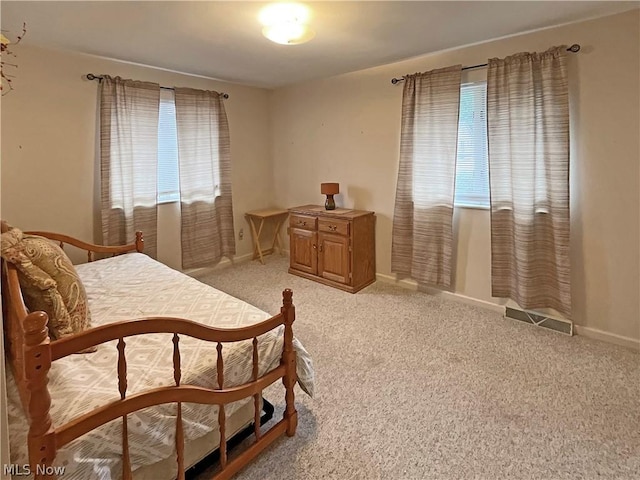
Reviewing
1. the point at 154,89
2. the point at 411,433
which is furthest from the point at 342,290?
the point at 154,89

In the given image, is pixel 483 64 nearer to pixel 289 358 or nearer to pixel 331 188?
pixel 331 188

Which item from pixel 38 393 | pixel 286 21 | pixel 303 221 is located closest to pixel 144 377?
pixel 38 393

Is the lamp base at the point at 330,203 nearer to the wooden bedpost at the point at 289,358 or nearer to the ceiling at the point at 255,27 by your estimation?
the ceiling at the point at 255,27

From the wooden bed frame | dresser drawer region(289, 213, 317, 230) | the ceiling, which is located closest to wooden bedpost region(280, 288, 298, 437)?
the wooden bed frame

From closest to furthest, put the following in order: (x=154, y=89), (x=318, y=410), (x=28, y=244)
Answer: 1. (x=28, y=244)
2. (x=318, y=410)
3. (x=154, y=89)

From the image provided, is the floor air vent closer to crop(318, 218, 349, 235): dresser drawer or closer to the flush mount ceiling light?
crop(318, 218, 349, 235): dresser drawer

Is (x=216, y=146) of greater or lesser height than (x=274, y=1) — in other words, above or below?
below

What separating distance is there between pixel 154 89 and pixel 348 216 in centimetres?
240

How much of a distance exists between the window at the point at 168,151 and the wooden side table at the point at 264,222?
1092mm

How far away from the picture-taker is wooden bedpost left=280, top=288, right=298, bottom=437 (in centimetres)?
183

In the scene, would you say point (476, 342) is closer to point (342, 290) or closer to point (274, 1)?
point (342, 290)

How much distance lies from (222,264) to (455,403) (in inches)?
133

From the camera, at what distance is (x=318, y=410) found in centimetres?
213

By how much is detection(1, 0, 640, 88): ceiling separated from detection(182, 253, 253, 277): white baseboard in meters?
2.28
